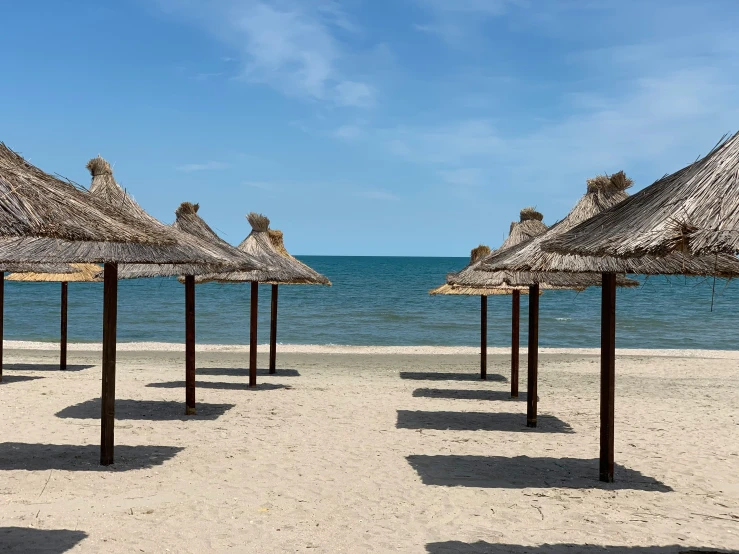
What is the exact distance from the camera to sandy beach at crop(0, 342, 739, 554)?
204 inches

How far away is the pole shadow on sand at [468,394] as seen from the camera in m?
11.6

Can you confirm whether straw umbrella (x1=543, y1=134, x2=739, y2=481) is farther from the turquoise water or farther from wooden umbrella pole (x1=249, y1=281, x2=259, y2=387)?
the turquoise water

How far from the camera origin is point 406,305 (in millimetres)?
44344

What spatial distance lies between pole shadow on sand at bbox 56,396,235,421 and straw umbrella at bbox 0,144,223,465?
218 cm

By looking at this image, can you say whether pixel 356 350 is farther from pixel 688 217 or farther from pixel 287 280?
pixel 688 217

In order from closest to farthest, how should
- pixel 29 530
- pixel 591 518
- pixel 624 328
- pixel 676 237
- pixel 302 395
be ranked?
pixel 676 237 → pixel 29 530 → pixel 591 518 → pixel 302 395 → pixel 624 328

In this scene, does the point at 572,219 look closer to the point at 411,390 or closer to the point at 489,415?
the point at 489,415

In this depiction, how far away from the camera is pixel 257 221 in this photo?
13.4 m

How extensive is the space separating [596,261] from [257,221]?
7.31 meters

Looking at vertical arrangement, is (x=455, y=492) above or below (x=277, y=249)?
below

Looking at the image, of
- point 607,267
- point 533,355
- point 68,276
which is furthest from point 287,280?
Answer: point 607,267

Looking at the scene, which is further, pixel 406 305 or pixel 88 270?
pixel 406 305

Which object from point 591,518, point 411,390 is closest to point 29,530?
point 591,518

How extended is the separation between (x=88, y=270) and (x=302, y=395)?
194 inches
